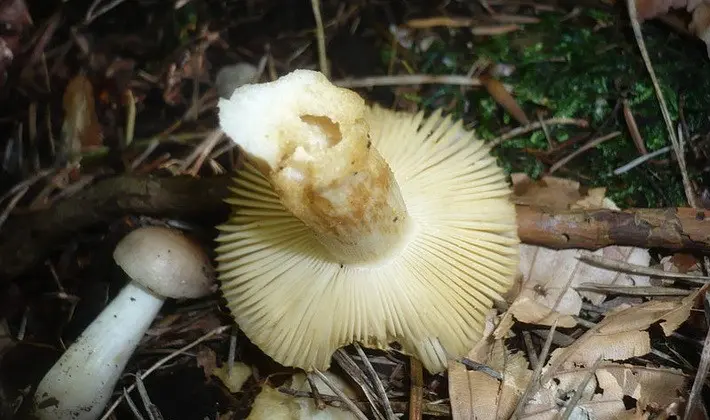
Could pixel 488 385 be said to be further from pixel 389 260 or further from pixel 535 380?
pixel 389 260

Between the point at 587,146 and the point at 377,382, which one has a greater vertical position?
the point at 587,146

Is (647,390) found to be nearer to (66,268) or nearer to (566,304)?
(566,304)

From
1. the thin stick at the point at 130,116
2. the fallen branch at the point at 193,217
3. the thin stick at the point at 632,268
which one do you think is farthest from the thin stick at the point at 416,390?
the thin stick at the point at 130,116

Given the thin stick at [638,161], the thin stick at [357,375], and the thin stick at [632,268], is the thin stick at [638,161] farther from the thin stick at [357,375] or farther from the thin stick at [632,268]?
the thin stick at [357,375]

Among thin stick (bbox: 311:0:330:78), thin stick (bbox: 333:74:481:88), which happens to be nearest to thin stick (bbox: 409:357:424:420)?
thin stick (bbox: 333:74:481:88)

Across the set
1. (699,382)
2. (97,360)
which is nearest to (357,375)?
(97,360)

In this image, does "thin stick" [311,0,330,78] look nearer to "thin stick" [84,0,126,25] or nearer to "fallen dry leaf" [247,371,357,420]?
"thin stick" [84,0,126,25]
